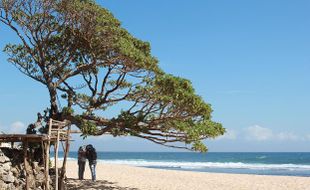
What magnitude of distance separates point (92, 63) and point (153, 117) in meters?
3.54

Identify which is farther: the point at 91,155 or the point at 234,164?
the point at 234,164

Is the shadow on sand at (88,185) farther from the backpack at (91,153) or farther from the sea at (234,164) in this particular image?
the sea at (234,164)

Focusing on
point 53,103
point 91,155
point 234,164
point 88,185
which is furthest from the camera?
point 234,164

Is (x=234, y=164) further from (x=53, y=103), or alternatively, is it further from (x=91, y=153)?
(x=53, y=103)

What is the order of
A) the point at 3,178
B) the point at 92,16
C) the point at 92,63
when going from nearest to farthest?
the point at 3,178 → the point at 92,16 → the point at 92,63

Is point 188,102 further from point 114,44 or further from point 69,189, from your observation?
point 69,189

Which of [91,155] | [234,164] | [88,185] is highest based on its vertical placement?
[91,155]

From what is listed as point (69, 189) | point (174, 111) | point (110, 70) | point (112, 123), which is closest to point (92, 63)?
point (110, 70)

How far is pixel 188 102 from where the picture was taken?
50.6 ft

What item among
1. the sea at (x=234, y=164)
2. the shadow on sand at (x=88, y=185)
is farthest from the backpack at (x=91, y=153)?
the sea at (x=234, y=164)

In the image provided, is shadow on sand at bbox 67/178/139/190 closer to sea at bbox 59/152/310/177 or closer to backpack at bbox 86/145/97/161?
backpack at bbox 86/145/97/161

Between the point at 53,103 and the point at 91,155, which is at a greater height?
the point at 53,103

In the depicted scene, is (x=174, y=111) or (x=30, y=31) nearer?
(x=174, y=111)

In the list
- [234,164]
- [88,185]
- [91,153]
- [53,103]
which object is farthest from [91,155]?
[234,164]
